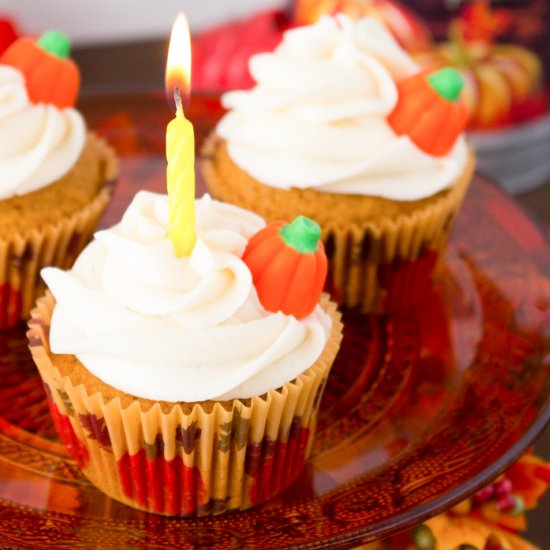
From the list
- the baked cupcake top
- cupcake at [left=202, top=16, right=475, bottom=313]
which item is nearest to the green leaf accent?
cupcake at [left=202, top=16, right=475, bottom=313]

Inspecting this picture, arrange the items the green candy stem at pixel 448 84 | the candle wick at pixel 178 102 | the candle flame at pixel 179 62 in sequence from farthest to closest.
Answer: the green candy stem at pixel 448 84
the candle flame at pixel 179 62
the candle wick at pixel 178 102

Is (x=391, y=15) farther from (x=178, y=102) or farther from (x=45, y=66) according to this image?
(x=178, y=102)

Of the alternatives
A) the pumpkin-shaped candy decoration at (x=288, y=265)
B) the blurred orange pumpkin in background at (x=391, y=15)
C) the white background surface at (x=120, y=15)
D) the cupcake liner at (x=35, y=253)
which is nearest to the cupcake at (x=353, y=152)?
the cupcake liner at (x=35, y=253)

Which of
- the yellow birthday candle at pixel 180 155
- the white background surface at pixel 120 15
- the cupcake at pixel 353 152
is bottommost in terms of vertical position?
the white background surface at pixel 120 15

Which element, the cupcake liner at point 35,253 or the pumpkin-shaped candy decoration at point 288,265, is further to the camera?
the cupcake liner at point 35,253

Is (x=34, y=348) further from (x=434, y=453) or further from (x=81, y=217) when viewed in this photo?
(x=434, y=453)

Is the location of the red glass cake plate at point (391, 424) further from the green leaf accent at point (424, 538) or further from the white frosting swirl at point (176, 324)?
the white frosting swirl at point (176, 324)

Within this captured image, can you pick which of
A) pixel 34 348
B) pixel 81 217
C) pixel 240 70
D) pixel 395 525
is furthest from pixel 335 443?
pixel 240 70

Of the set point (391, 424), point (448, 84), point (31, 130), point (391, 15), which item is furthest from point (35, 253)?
point (391, 15)
